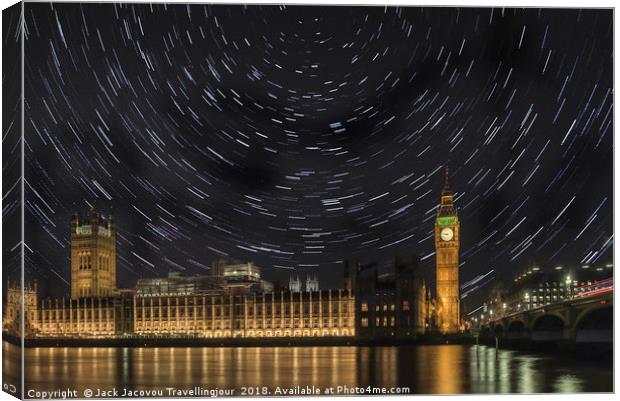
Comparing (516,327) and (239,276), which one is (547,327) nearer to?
(516,327)

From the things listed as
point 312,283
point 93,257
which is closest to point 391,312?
point 312,283

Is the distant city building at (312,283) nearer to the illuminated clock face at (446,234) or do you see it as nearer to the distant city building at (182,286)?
the distant city building at (182,286)

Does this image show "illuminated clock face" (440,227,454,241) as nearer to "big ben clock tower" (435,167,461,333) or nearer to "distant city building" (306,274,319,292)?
"big ben clock tower" (435,167,461,333)

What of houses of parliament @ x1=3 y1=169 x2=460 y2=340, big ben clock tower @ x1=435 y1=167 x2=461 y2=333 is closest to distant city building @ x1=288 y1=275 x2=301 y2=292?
houses of parliament @ x1=3 y1=169 x2=460 y2=340

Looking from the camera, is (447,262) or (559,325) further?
(559,325)

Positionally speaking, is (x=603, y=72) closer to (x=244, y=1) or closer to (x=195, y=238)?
(x=244, y=1)

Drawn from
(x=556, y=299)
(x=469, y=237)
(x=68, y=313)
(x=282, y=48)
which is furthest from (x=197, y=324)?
(x=282, y=48)
